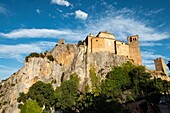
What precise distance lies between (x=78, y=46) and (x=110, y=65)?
15.3 metres

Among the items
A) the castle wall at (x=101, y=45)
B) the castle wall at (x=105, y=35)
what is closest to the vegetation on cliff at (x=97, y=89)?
the castle wall at (x=101, y=45)

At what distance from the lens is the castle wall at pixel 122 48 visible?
2477 inches

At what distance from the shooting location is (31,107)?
156ft

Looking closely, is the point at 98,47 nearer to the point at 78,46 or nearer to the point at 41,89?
the point at 78,46

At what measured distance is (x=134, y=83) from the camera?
159ft

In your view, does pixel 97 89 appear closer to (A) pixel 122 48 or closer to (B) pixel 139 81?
(B) pixel 139 81

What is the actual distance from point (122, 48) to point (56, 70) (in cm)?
2515

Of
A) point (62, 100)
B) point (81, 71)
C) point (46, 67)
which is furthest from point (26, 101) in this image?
point (81, 71)

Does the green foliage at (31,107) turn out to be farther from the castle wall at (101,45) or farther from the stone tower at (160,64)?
the stone tower at (160,64)

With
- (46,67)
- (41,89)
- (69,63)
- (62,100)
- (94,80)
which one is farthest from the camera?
(69,63)

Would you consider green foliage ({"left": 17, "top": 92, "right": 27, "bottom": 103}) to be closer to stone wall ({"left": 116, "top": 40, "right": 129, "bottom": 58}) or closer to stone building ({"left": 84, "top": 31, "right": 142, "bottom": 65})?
stone building ({"left": 84, "top": 31, "right": 142, "bottom": 65})

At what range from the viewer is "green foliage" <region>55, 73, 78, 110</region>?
1827 inches

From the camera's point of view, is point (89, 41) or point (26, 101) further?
point (89, 41)

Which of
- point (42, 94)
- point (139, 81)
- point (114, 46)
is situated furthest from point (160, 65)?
point (42, 94)
